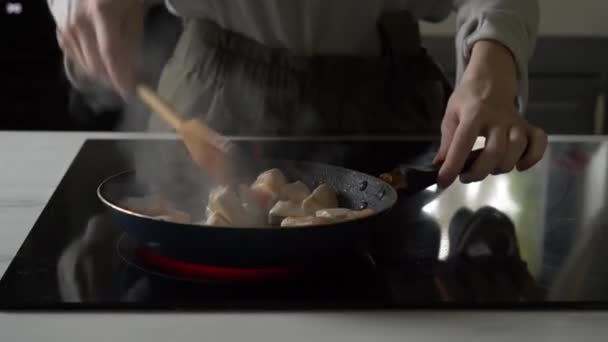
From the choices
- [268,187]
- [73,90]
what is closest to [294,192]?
[268,187]

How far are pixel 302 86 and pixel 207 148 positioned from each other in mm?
340

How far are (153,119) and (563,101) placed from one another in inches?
41.9

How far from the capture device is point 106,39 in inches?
31.4

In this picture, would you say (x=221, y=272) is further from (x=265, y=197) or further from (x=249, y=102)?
(x=249, y=102)

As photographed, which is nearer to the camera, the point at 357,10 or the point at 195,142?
the point at 195,142

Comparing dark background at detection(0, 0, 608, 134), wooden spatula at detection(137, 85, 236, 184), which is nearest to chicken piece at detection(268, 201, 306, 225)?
wooden spatula at detection(137, 85, 236, 184)

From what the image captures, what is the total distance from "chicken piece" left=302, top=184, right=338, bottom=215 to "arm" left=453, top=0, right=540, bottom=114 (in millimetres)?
280

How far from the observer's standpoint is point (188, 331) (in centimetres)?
57

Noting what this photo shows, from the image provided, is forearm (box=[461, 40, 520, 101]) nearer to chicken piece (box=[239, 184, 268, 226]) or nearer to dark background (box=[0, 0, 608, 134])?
chicken piece (box=[239, 184, 268, 226])

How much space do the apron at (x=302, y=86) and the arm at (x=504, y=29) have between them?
0.12 meters

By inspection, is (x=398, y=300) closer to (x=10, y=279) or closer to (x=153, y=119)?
(x=10, y=279)

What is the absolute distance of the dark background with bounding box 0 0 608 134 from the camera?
1.81 metres

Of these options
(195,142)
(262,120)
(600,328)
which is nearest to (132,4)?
(195,142)

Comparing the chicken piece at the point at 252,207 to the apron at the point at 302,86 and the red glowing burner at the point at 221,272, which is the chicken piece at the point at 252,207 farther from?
the apron at the point at 302,86
